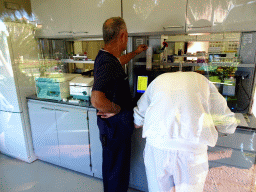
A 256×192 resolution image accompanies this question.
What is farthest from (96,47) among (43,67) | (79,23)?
(43,67)

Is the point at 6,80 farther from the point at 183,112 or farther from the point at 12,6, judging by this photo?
the point at 183,112

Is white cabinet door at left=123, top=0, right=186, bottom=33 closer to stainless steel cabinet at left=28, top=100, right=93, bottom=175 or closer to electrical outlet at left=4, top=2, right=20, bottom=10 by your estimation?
stainless steel cabinet at left=28, top=100, right=93, bottom=175

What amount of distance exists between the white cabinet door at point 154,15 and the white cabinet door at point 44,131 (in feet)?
4.09

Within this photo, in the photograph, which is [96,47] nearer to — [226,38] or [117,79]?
[117,79]

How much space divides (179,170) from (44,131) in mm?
1639

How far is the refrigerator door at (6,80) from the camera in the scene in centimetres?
192

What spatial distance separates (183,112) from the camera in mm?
1012

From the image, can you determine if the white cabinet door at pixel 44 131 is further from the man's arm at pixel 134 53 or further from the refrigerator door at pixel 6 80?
the man's arm at pixel 134 53

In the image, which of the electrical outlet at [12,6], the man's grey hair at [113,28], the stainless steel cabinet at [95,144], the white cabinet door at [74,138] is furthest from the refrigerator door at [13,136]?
the man's grey hair at [113,28]

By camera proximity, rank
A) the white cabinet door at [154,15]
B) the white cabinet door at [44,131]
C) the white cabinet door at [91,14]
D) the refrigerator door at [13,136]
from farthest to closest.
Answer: the refrigerator door at [13,136] → the white cabinet door at [44,131] → the white cabinet door at [91,14] → the white cabinet door at [154,15]

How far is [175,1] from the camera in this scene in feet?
4.91

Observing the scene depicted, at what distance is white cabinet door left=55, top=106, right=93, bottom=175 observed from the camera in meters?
1.84

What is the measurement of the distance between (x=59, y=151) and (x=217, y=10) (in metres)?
2.08

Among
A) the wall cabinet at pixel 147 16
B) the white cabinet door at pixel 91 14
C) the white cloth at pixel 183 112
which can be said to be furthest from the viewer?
the white cabinet door at pixel 91 14
